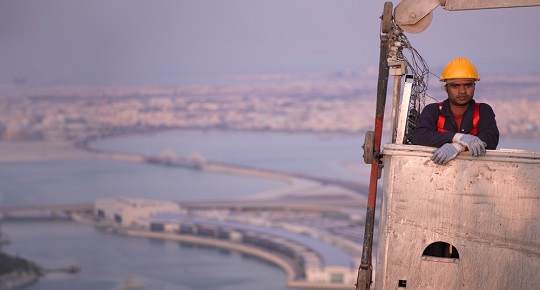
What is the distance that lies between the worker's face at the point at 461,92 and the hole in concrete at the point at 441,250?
578 mm

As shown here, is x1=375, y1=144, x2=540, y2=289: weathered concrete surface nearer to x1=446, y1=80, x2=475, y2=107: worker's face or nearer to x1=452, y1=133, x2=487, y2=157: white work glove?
x1=452, y1=133, x2=487, y2=157: white work glove

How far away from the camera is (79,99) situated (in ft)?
105

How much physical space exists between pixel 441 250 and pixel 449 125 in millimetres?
509

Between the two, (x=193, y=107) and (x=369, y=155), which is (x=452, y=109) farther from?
(x=193, y=107)

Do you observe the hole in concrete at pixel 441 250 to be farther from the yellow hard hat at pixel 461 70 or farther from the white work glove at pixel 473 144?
the yellow hard hat at pixel 461 70

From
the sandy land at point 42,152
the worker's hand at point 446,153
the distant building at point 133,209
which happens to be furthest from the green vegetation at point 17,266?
the worker's hand at point 446,153

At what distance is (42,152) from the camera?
32.5 meters

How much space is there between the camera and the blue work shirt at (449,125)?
4432 mm

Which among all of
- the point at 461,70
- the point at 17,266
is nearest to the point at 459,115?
the point at 461,70

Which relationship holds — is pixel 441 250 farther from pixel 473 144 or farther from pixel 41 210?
pixel 41 210

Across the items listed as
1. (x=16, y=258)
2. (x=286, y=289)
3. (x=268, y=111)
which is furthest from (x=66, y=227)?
(x=286, y=289)

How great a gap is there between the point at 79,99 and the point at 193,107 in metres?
3.88

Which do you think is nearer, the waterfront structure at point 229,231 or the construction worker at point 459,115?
the construction worker at point 459,115

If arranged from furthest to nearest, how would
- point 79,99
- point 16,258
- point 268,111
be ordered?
point 79,99
point 268,111
point 16,258
